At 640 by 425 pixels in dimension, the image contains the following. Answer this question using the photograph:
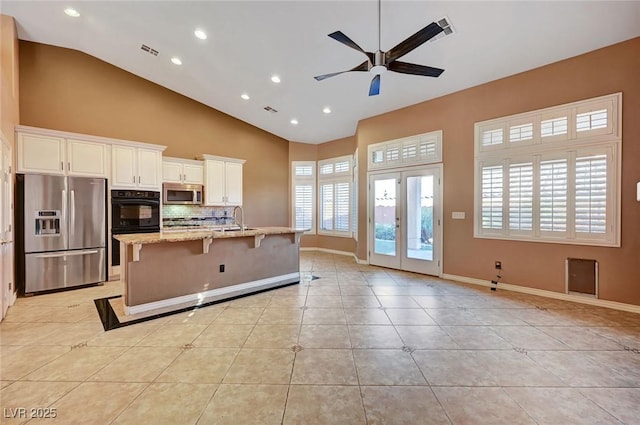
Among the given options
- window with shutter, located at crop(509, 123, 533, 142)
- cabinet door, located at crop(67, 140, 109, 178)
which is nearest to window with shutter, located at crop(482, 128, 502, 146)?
window with shutter, located at crop(509, 123, 533, 142)

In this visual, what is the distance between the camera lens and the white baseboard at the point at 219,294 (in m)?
3.32

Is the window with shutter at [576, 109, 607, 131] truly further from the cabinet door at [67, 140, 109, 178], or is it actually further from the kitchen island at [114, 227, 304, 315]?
the cabinet door at [67, 140, 109, 178]

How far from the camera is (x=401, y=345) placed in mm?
2627

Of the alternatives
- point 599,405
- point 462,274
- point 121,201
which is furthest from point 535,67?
point 121,201

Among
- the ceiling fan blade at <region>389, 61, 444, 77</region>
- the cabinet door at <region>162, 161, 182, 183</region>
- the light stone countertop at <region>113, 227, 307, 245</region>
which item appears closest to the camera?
the ceiling fan blade at <region>389, 61, 444, 77</region>

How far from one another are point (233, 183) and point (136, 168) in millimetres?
2116

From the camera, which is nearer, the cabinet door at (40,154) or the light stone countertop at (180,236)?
the light stone countertop at (180,236)

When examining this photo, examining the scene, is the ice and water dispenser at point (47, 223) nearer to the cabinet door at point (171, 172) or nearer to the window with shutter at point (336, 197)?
the cabinet door at point (171, 172)

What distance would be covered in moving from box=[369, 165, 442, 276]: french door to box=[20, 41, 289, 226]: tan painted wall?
321cm

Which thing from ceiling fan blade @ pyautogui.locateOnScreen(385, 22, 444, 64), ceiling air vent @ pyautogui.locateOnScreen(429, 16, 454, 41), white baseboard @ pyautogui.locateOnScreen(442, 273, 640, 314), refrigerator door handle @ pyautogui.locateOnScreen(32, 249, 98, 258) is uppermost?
ceiling air vent @ pyautogui.locateOnScreen(429, 16, 454, 41)

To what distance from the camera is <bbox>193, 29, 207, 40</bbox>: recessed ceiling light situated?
13.4 ft

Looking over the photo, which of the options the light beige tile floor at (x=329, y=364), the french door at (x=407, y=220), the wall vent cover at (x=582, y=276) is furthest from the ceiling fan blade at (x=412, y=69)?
the wall vent cover at (x=582, y=276)

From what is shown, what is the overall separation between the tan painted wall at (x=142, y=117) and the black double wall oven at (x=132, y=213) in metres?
1.39

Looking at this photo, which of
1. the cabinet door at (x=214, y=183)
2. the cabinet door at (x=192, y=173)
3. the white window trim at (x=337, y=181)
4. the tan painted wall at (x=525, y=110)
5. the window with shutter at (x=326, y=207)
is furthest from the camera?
the window with shutter at (x=326, y=207)
